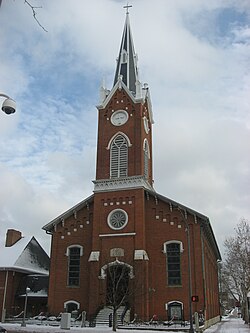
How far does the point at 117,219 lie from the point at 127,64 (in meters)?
18.8

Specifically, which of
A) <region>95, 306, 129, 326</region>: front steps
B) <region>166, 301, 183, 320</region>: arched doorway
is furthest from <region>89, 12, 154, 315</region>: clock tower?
<region>166, 301, 183, 320</region>: arched doorway

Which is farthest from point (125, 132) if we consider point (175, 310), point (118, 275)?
point (175, 310)

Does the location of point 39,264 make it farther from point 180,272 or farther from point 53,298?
point 180,272

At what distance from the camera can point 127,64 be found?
46438 mm

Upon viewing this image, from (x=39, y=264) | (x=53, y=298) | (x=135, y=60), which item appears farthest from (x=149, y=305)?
(x=135, y=60)

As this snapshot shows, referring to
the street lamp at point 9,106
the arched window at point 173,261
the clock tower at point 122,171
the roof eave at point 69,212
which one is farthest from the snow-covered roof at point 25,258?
the street lamp at point 9,106

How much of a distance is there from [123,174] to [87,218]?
577cm

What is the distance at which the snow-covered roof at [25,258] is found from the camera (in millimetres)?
44234

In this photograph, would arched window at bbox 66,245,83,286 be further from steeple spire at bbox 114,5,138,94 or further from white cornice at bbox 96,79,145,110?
steeple spire at bbox 114,5,138,94

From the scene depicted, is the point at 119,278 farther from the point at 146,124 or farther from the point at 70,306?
the point at 146,124

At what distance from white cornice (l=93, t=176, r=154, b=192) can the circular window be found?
7.69 ft

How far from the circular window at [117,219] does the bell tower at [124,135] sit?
8.04ft

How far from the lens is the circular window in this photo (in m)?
37.9

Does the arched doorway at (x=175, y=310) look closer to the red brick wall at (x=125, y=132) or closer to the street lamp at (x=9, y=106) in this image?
the red brick wall at (x=125, y=132)
